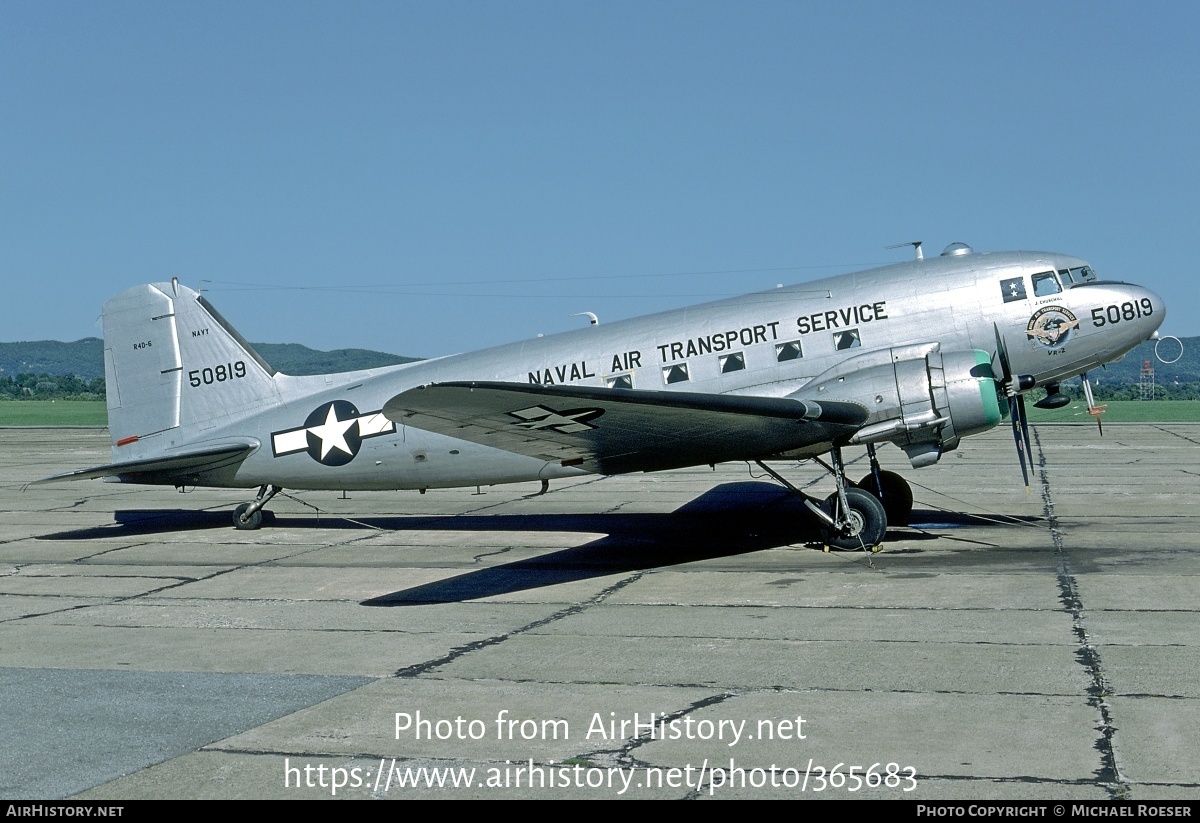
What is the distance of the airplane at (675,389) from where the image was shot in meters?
15.3

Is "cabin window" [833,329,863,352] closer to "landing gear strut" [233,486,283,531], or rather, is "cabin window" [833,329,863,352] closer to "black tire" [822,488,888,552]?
"black tire" [822,488,888,552]

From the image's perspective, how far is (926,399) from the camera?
16.1 meters

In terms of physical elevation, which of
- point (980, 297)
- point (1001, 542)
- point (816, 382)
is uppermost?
point (980, 297)

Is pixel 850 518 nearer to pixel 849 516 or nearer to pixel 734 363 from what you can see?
pixel 849 516

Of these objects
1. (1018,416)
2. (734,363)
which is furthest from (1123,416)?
(734,363)

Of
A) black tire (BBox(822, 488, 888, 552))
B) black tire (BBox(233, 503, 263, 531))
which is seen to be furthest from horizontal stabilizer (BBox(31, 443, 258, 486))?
black tire (BBox(822, 488, 888, 552))

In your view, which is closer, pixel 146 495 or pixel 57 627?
pixel 57 627

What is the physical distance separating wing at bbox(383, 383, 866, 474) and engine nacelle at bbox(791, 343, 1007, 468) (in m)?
0.33

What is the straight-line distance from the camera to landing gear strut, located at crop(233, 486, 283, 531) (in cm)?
2073

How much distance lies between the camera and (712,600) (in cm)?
1334

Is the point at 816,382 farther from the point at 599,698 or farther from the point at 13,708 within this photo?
the point at 13,708

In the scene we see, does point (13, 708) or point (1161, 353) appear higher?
point (1161, 353)
